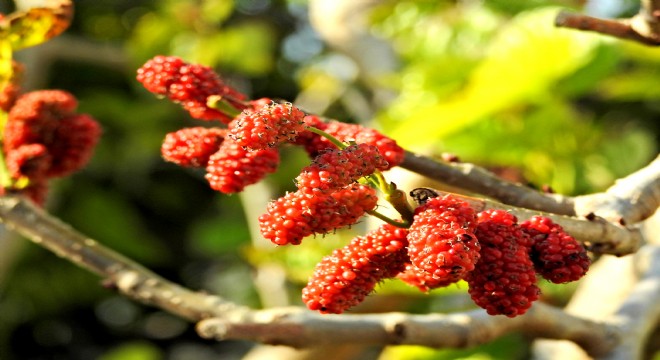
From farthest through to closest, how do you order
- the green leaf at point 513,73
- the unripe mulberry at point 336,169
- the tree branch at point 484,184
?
the green leaf at point 513,73
the tree branch at point 484,184
the unripe mulberry at point 336,169

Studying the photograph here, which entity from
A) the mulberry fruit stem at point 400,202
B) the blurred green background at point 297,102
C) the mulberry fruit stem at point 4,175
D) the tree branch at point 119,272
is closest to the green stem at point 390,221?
the mulberry fruit stem at point 400,202

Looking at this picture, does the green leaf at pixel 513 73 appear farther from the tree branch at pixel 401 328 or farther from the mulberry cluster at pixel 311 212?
the mulberry cluster at pixel 311 212

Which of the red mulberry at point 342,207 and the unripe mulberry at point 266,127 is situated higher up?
the unripe mulberry at point 266,127

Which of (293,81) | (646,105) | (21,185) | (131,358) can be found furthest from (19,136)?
(293,81)

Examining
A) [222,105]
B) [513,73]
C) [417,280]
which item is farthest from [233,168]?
[513,73]

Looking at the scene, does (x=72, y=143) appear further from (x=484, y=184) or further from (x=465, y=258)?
(x=465, y=258)

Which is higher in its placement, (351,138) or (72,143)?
(351,138)

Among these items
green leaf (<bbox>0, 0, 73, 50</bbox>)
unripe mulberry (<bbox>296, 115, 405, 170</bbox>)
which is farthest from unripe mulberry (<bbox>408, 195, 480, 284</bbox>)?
green leaf (<bbox>0, 0, 73, 50</bbox>)

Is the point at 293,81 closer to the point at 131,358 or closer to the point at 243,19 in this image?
the point at 243,19
